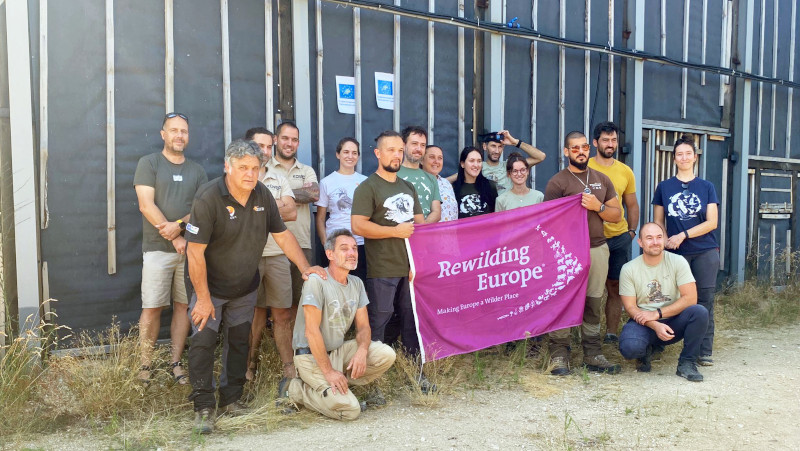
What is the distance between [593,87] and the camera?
28.5 ft

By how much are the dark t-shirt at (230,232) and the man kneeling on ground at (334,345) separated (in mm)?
421

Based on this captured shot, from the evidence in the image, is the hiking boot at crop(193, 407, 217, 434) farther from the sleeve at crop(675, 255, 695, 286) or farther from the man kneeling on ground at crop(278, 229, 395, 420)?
the sleeve at crop(675, 255, 695, 286)

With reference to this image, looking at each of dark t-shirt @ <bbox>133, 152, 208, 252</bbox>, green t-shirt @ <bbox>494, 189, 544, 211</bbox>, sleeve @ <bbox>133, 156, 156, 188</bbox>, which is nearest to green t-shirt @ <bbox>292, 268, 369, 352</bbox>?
dark t-shirt @ <bbox>133, 152, 208, 252</bbox>

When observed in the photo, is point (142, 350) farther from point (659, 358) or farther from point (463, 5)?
point (463, 5)

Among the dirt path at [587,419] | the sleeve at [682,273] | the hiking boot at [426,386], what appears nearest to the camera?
the dirt path at [587,419]

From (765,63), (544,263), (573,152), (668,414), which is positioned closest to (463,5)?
(573,152)

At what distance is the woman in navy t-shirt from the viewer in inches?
231

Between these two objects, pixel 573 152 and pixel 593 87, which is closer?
pixel 573 152

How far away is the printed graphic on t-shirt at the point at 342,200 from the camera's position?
5723 mm

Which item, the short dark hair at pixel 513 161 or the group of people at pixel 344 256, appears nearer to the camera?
the group of people at pixel 344 256

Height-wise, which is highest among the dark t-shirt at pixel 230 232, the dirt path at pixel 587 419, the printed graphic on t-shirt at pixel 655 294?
the dark t-shirt at pixel 230 232

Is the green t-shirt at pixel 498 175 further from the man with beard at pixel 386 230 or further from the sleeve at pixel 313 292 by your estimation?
the sleeve at pixel 313 292

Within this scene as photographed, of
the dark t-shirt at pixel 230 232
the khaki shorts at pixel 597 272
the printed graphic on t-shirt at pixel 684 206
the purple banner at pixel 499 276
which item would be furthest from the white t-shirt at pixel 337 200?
the printed graphic on t-shirt at pixel 684 206

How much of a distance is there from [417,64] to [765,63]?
22.8 feet
